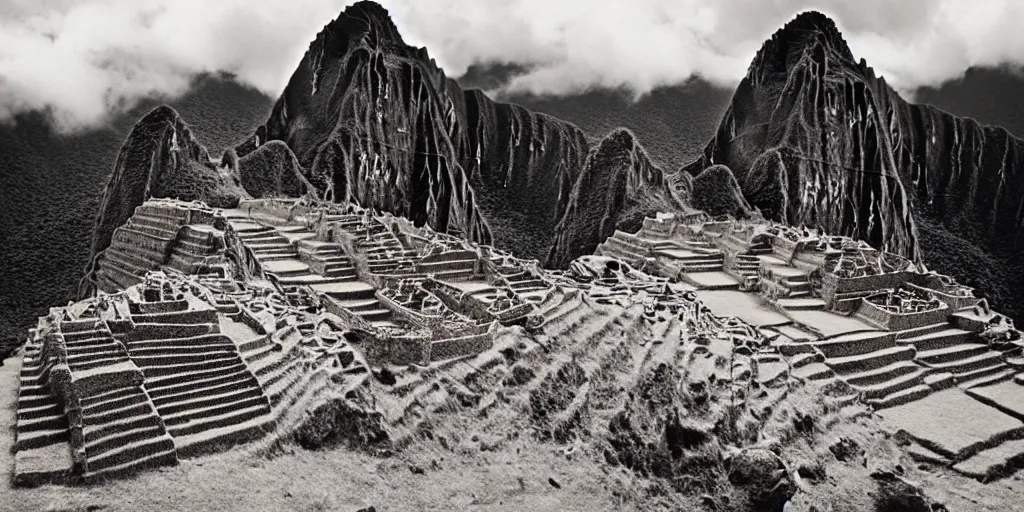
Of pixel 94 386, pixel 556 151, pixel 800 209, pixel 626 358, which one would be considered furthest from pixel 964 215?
pixel 94 386

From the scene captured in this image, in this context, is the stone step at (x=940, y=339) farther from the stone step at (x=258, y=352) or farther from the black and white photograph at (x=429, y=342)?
the stone step at (x=258, y=352)

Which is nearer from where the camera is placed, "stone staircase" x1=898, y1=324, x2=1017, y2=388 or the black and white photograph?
the black and white photograph

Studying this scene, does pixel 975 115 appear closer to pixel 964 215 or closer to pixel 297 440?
pixel 964 215

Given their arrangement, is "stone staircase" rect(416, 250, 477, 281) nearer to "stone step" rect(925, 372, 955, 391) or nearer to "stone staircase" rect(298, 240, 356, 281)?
"stone staircase" rect(298, 240, 356, 281)

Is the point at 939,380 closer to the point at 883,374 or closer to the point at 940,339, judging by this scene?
the point at 883,374

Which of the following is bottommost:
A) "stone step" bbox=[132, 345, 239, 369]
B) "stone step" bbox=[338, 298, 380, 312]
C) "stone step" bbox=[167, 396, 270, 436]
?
"stone step" bbox=[167, 396, 270, 436]

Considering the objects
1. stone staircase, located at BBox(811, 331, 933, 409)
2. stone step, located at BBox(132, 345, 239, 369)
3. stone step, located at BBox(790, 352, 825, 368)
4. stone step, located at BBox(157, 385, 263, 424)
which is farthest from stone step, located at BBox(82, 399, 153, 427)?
stone staircase, located at BBox(811, 331, 933, 409)

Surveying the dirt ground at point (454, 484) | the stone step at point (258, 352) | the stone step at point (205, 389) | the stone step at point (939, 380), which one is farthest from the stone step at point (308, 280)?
the stone step at point (939, 380)
